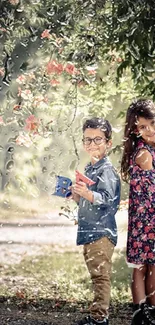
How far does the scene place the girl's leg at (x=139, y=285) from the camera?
11.2ft

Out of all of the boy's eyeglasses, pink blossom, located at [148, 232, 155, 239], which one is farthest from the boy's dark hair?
pink blossom, located at [148, 232, 155, 239]

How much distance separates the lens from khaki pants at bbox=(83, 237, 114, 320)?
3.26 meters

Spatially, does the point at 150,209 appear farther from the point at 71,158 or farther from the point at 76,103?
the point at 76,103

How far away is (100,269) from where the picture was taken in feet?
10.7

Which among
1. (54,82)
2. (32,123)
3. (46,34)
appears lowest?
(32,123)

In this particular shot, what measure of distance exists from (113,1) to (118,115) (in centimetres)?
72

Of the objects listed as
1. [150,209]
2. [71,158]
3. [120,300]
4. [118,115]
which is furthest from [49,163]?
[150,209]

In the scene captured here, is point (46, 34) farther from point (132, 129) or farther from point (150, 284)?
point (150, 284)

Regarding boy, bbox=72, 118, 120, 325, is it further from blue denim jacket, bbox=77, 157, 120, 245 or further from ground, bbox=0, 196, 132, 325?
ground, bbox=0, 196, 132, 325

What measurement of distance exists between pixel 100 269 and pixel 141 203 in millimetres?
372

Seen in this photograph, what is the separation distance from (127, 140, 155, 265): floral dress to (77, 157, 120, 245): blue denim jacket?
11 centimetres

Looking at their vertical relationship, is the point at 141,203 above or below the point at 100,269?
above

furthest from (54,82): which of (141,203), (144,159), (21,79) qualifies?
(141,203)

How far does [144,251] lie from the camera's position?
3.37 metres
